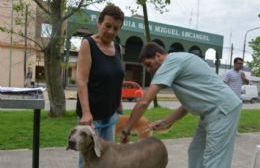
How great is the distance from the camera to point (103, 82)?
4559mm

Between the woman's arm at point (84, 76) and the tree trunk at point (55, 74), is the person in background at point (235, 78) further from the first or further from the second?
the woman's arm at point (84, 76)

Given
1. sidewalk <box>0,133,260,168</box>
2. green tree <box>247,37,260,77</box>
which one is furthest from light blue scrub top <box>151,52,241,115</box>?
green tree <box>247,37,260,77</box>

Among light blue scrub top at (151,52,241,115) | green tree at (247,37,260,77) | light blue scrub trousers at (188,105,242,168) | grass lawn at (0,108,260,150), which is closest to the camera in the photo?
light blue scrub top at (151,52,241,115)

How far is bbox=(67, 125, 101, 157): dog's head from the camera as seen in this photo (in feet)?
13.4

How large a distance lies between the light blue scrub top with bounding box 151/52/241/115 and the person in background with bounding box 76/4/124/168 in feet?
2.05

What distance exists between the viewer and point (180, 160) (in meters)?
8.16

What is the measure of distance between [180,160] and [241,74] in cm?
410

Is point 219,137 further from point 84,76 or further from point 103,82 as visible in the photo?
point 84,76

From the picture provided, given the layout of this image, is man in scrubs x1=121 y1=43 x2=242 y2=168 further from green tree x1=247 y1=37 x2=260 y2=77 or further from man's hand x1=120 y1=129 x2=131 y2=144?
green tree x1=247 y1=37 x2=260 y2=77

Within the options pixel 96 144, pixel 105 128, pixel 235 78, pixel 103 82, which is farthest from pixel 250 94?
pixel 96 144

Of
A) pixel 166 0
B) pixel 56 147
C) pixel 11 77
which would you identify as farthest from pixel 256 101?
pixel 56 147

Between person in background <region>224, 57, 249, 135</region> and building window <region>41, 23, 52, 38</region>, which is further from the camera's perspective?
building window <region>41, 23, 52, 38</region>

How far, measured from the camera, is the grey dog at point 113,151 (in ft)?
13.5

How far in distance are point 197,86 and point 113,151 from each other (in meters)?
0.93
